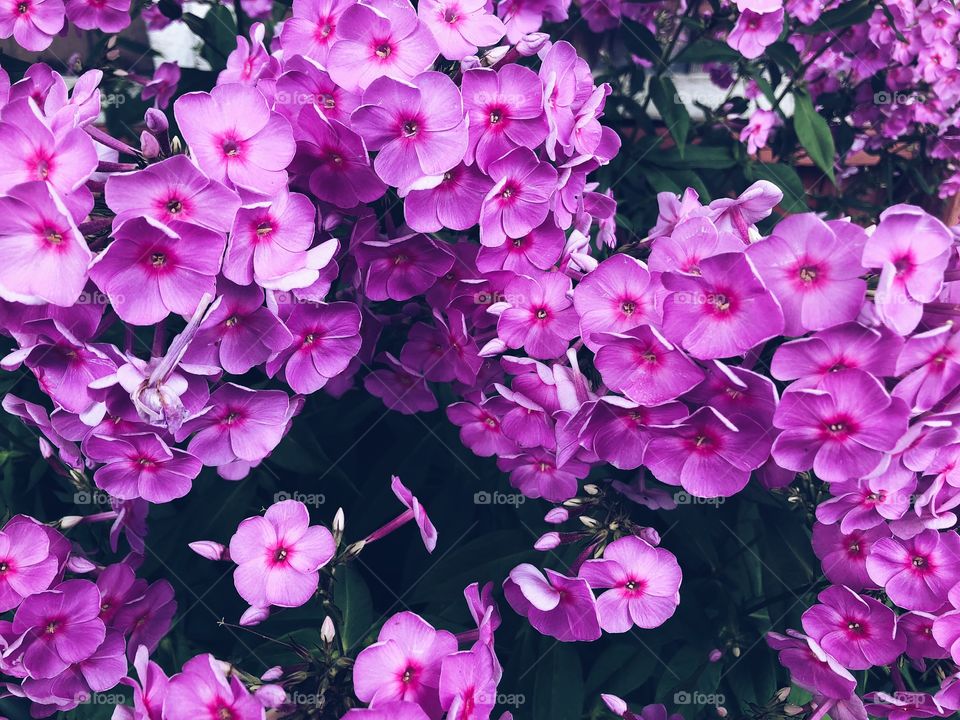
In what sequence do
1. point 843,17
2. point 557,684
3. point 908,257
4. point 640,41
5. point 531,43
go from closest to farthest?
1. point 908,257
2. point 531,43
3. point 557,684
4. point 843,17
5. point 640,41

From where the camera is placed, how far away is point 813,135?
187cm

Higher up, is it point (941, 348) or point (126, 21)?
point (941, 348)

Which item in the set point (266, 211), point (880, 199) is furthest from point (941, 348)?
point (880, 199)

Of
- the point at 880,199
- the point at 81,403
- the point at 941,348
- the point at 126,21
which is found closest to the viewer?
the point at 941,348

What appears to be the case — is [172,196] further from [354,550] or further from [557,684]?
[557,684]

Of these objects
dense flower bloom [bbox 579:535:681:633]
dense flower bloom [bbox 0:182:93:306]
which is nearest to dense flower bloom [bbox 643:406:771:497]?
dense flower bloom [bbox 579:535:681:633]

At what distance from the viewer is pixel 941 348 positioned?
0.82 metres

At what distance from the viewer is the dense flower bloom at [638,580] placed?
1.05 metres

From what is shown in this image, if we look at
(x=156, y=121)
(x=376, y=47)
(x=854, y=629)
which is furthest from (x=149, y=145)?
(x=854, y=629)

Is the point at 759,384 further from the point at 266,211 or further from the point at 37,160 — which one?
the point at 37,160

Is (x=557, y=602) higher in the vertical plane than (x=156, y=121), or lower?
lower

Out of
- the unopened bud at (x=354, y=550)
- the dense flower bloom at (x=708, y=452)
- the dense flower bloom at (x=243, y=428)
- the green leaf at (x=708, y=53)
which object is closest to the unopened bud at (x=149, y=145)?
→ the dense flower bloom at (x=243, y=428)

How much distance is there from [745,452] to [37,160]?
2.87 ft

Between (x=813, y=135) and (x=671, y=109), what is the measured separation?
353 millimetres
